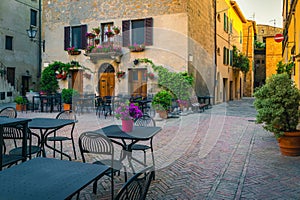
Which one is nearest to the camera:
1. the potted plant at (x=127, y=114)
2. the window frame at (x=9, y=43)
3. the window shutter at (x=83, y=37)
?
the potted plant at (x=127, y=114)

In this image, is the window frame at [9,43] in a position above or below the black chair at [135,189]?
above

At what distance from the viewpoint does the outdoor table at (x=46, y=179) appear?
1.84 meters

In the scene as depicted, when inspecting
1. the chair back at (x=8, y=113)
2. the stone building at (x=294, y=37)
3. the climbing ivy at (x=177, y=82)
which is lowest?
the chair back at (x=8, y=113)

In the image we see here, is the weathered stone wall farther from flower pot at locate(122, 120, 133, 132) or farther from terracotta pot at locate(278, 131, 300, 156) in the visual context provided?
flower pot at locate(122, 120, 133, 132)

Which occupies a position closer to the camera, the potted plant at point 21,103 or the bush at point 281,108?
the bush at point 281,108

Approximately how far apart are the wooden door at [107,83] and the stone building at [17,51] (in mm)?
6575

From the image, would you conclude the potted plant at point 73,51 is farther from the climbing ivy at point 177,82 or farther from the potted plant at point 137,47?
the climbing ivy at point 177,82

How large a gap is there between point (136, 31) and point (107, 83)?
320cm

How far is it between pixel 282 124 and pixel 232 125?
4.23 m

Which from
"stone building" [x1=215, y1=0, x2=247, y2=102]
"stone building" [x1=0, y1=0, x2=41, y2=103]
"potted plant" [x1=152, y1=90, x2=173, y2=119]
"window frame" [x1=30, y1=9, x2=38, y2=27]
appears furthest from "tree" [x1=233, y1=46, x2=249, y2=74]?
"window frame" [x1=30, y1=9, x2=38, y2=27]

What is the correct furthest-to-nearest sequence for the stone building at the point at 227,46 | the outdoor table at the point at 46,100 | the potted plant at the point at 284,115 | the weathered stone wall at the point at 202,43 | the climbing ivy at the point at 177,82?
1. the stone building at the point at 227,46
2. the weathered stone wall at the point at 202,43
3. the climbing ivy at the point at 177,82
4. the outdoor table at the point at 46,100
5. the potted plant at the point at 284,115

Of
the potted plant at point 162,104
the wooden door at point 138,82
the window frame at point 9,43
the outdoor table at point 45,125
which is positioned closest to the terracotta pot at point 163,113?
the potted plant at point 162,104

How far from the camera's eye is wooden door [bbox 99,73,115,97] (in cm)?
1530

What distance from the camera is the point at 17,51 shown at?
21.0 meters
